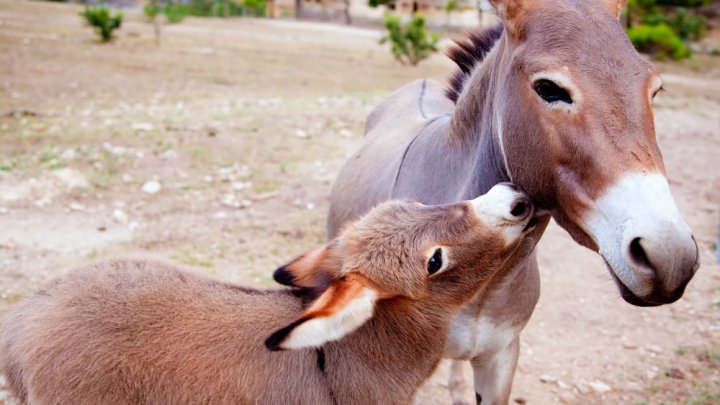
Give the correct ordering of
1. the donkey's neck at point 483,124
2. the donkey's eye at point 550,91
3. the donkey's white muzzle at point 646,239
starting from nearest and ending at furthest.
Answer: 1. the donkey's white muzzle at point 646,239
2. the donkey's eye at point 550,91
3. the donkey's neck at point 483,124

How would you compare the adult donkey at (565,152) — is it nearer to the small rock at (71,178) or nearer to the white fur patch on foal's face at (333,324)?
the white fur patch on foal's face at (333,324)

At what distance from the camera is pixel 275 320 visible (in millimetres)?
2963

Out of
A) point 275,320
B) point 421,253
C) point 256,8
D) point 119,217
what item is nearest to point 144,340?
point 275,320

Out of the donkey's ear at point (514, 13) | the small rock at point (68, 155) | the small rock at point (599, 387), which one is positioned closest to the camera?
the donkey's ear at point (514, 13)

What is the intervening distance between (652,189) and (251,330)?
178cm

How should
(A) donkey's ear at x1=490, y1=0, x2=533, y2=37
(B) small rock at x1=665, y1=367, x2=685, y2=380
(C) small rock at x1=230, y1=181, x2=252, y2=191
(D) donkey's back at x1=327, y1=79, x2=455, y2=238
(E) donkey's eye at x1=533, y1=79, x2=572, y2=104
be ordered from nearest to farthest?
(E) donkey's eye at x1=533, y1=79, x2=572, y2=104
(A) donkey's ear at x1=490, y1=0, x2=533, y2=37
(D) donkey's back at x1=327, y1=79, x2=455, y2=238
(B) small rock at x1=665, y1=367, x2=685, y2=380
(C) small rock at x1=230, y1=181, x2=252, y2=191

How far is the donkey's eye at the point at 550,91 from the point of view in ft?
7.76

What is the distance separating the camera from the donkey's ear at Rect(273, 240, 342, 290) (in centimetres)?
291

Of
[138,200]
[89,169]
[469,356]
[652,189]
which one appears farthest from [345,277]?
[89,169]

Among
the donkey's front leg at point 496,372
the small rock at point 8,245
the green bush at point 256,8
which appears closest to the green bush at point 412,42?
the small rock at point 8,245

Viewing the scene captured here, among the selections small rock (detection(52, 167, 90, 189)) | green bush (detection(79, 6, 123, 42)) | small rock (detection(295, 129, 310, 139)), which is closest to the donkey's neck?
small rock (detection(52, 167, 90, 189))

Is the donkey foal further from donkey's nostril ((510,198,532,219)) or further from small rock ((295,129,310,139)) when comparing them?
small rock ((295,129,310,139))

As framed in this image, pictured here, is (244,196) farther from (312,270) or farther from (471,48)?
(312,270)

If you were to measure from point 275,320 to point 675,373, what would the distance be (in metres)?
3.52
